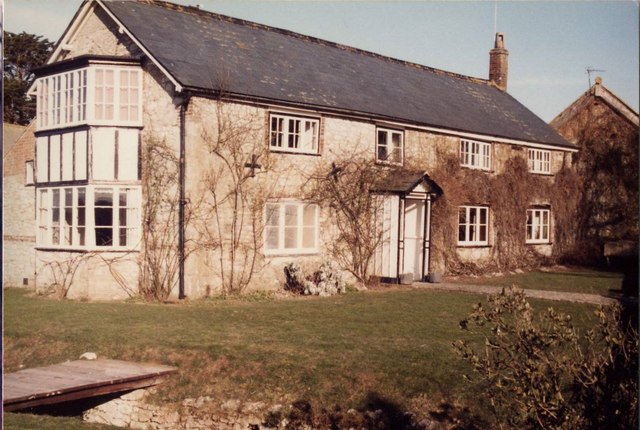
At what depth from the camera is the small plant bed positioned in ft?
61.5

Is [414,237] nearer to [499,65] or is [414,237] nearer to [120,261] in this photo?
[120,261]

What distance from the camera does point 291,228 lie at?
1878cm

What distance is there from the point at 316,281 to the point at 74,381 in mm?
9795

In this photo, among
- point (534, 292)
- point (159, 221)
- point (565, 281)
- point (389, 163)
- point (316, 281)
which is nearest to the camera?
point (159, 221)

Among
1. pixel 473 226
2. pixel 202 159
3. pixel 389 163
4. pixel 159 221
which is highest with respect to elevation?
pixel 389 163

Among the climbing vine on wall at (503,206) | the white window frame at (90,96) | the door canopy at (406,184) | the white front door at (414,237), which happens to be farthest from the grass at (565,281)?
the white window frame at (90,96)

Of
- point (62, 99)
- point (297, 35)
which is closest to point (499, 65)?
point (297, 35)

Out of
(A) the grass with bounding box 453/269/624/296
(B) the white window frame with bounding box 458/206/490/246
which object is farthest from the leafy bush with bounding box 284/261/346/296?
(B) the white window frame with bounding box 458/206/490/246

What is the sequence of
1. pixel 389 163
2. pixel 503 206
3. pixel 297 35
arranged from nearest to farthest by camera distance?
pixel 389 163 < pixel 297 35 < pixel 503 206

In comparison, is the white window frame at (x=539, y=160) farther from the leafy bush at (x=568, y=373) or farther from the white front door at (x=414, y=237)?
the leafy bush at (x=568, y=373)

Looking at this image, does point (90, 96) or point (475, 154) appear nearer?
point (90, 96)

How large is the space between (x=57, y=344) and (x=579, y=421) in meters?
9.67

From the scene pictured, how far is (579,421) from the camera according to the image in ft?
18.0

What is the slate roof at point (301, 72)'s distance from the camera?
1769 centimetres
